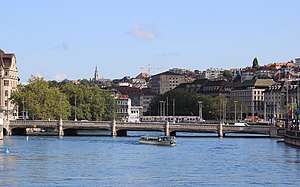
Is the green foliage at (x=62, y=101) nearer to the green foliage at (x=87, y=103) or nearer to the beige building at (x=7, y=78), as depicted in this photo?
the green foliage at (x=87, y=103)

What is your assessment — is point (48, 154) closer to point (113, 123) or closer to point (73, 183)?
point (73, 183)

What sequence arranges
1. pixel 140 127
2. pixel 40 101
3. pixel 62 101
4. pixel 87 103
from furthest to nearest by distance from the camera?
pixel 87 103 → pixel 62 101 → pixel 40 101 → pixel 140 127

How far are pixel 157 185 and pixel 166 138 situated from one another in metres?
49.4

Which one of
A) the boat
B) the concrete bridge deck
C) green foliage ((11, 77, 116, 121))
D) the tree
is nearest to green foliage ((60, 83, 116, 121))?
green foliage ((11, 77, 116, 121))

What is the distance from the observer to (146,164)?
3095 inches

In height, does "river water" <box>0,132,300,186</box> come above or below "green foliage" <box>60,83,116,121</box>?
below

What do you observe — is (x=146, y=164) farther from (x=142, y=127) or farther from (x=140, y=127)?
(x=142, y=127)

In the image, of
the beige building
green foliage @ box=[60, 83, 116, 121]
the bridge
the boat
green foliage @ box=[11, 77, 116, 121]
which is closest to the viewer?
the boat

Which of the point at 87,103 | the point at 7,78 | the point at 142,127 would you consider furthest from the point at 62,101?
the point at 142,127

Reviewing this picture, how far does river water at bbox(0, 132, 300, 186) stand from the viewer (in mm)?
64438

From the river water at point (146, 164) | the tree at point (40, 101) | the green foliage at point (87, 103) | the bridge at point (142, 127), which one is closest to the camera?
the river water at point (146, 164)

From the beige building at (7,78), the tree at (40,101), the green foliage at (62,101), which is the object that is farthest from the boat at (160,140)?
the beige building at (7,78)

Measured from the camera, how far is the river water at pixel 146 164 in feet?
211

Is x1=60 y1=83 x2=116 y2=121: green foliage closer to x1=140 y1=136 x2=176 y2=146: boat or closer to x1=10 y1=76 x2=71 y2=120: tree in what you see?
x1=10 y1=76 x2=71 y2=120: tree
